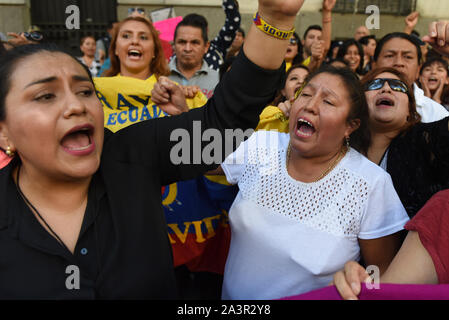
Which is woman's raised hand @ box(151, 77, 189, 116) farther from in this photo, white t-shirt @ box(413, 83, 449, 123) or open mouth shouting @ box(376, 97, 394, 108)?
white t-shirt @ box(413, 83, 449, 123)

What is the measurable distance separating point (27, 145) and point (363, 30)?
632 cm

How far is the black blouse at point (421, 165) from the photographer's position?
65.6 inches

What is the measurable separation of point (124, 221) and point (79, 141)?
0.92ft

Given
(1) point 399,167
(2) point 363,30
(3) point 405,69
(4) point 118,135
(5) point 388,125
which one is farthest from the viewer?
(2) point 363,30

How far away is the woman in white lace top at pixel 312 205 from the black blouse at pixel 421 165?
0.61 ft

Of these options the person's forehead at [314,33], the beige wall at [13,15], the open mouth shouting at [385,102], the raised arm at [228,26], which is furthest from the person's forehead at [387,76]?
the beige wall at [13,15]

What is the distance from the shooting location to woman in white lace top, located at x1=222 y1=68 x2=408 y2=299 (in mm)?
1613

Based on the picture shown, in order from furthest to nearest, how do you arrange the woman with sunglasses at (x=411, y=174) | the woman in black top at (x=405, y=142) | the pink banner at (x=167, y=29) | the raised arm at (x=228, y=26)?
the pink banner at (x=167, y=29), the raised arm at (x=228, y=26), the woman in black top at (x=405, y=142), the woman with sunglasses at (x=411, y=174)

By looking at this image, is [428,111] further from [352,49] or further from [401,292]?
[352,49]

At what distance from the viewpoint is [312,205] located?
1.69m

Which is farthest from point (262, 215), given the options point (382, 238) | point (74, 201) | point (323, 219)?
point (74, 201)

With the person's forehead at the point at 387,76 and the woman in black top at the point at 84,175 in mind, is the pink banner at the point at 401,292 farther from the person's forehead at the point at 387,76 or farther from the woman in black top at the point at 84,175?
the person's forehead at the point at 387,76
